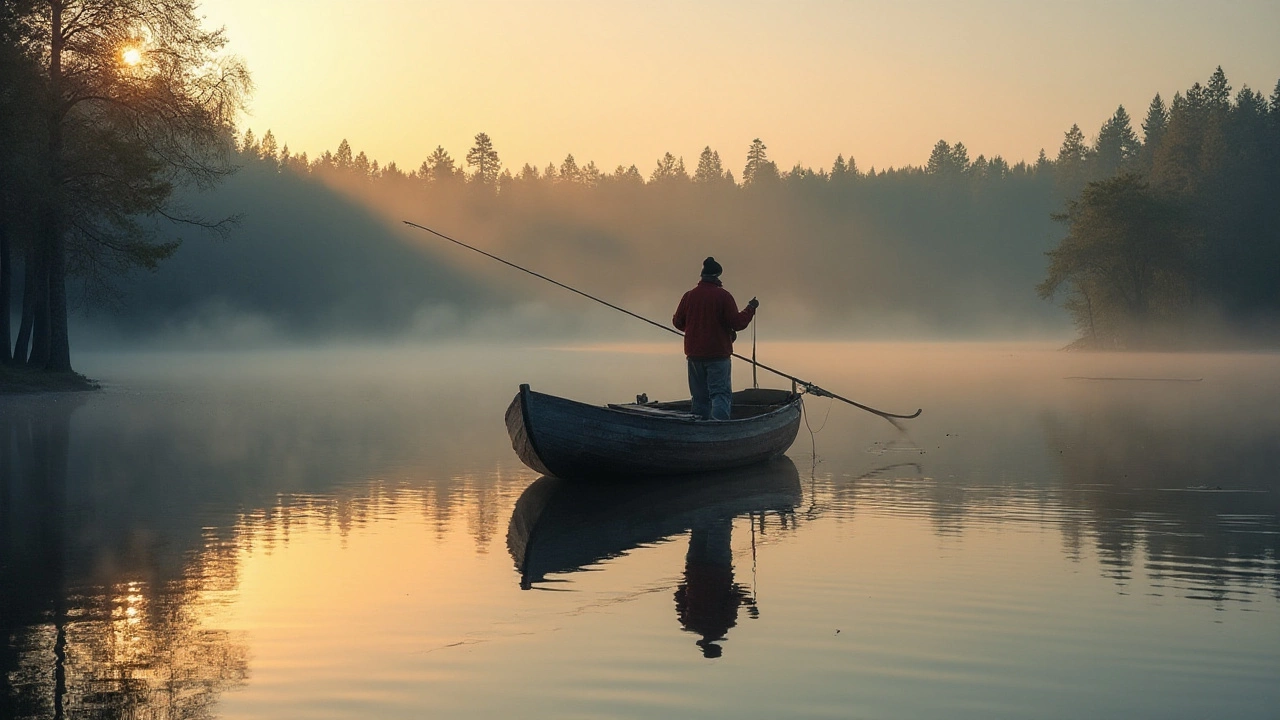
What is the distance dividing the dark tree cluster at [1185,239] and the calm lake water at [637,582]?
5956cm

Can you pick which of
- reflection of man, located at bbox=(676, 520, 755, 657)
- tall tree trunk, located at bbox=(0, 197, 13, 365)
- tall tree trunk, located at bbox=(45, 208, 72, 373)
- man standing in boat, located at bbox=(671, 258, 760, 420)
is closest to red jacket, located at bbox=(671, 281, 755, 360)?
man standing in boat, located at bbox=(671, 258, 760, 420)

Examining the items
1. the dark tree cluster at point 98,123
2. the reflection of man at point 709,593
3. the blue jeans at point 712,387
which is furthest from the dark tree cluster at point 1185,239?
the reflection of man at point 709,593

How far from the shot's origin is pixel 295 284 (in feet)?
469

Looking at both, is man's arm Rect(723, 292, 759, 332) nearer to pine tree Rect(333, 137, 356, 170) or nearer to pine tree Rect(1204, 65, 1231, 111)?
pine tree Rect(1204, 65, 1231, 111)

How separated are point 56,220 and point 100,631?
30.6 meters

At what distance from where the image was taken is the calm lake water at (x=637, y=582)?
24.7ft

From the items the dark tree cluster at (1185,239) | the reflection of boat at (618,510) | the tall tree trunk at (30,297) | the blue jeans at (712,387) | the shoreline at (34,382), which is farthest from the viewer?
the dark tree cluster at (1185,239)

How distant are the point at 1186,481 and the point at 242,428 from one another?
17373 mm

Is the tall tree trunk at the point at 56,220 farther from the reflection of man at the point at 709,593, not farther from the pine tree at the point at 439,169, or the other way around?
the pine tree at the point at 439,169

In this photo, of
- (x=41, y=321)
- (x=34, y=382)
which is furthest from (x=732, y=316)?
(x=41, y=321)

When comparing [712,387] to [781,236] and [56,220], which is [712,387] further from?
[781,236]

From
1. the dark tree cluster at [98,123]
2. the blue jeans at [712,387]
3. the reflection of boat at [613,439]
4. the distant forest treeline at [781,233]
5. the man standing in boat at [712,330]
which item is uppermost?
the distant forest treeline at [781,233]

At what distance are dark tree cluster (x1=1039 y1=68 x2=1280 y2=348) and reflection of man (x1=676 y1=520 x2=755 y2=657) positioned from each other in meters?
70.6

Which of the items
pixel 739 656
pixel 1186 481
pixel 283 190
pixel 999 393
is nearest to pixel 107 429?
pixel 1186 481
